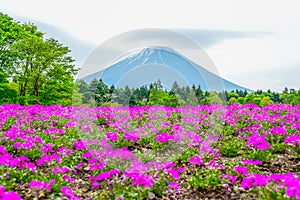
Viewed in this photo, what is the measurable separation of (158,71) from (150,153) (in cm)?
198

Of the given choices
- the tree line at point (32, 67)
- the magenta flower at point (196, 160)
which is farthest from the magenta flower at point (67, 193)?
the tree line at point (32, 67)

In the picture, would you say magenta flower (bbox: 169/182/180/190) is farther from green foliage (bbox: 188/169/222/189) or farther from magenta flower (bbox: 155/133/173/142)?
magenta flower (bbox: 155/133/173/142)

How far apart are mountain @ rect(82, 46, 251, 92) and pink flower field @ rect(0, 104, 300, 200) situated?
60.1 inches

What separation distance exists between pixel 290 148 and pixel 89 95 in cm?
523

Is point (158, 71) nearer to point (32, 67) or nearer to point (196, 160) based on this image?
point (196, 160)

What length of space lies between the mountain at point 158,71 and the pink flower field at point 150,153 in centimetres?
153

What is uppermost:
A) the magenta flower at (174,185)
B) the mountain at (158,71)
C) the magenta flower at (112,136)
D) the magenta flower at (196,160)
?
the mountain at (158,71)

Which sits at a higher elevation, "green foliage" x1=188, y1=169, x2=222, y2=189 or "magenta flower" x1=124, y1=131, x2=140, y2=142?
"magenta flower" x1=124, y1=131, x2=140, y2=142

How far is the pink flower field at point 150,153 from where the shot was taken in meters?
5.52

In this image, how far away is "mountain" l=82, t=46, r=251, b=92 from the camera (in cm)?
775

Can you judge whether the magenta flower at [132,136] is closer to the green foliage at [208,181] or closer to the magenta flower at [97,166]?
the magenta flower at [97,166]

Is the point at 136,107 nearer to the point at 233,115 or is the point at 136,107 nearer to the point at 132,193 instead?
the point at 233,115

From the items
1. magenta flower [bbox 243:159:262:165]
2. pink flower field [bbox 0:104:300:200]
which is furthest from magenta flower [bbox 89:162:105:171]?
magenta flower [bbox 243:159:262:165]

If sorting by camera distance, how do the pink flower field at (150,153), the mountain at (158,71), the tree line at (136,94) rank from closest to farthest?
the pink flower field at (150,153) → the mountain at (158,71) → the tree line at (136,94)
